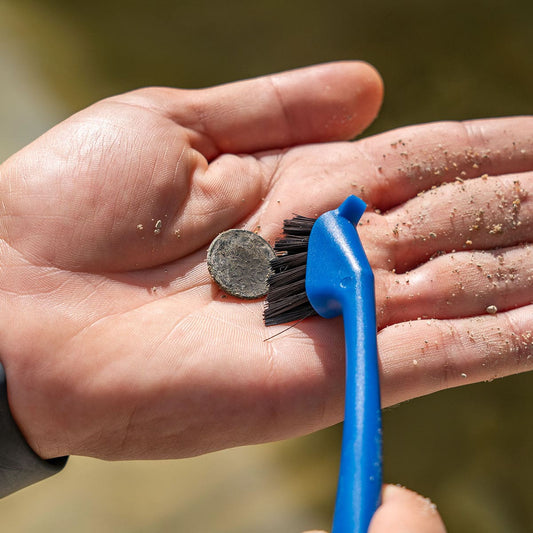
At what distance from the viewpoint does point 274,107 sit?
1.58 m

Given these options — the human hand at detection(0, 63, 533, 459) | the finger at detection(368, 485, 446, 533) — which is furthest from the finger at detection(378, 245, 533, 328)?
the finger at detection(368, 485, 446, 533)

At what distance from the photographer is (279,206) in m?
1.49

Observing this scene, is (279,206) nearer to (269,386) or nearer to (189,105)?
(189,105)

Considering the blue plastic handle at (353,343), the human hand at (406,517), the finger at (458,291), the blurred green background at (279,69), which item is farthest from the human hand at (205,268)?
the blurred green background at (279,69)

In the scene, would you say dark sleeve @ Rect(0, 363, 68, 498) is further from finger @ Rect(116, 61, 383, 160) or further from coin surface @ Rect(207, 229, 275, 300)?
finger @ Rect(116, 61, 383, 160)

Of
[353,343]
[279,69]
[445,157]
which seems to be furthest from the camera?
[279,69]

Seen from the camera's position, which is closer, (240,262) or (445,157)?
(240,262)

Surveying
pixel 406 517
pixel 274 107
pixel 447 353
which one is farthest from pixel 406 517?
pixel 274 107

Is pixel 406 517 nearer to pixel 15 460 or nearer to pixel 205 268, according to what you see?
pixel 205 268

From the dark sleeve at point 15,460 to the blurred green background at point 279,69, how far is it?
0.58 metres

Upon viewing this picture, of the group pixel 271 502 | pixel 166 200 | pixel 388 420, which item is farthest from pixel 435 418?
pixel 166 200

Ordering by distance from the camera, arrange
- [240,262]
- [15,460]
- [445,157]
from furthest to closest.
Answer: [445,157], [240,262], [15,460]

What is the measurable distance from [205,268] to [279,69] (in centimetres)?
134

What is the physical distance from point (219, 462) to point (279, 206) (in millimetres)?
959
